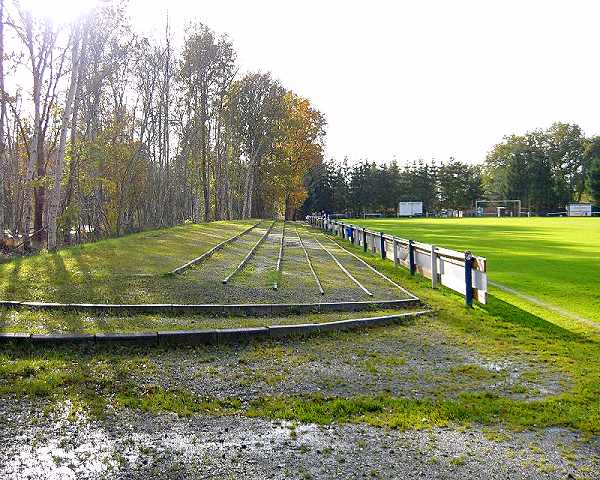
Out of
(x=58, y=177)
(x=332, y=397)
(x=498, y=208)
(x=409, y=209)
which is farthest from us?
(x=409, y=209)

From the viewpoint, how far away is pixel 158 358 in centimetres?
659

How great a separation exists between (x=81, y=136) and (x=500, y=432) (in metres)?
29.0

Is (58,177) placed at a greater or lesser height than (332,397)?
greater

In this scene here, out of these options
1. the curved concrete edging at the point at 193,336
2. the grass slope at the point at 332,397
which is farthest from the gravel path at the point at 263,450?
the curved concrete edging at the point at 193,336

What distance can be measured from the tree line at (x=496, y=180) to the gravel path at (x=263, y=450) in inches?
3331

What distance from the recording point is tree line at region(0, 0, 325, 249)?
21.5 meters

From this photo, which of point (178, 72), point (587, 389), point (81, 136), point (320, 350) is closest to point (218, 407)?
point (320, 350)

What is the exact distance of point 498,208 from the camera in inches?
3782

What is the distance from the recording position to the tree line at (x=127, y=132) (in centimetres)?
2145

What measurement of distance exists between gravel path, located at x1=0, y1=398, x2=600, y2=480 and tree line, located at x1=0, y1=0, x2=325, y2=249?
14953 millimetres

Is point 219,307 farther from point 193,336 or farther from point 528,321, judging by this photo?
point 528,321

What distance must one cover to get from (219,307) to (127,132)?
95.1ft

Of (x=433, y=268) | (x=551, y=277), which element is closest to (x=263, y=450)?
(x=433, y=268)

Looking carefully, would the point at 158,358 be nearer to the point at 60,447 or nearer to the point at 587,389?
the point at 60,447
